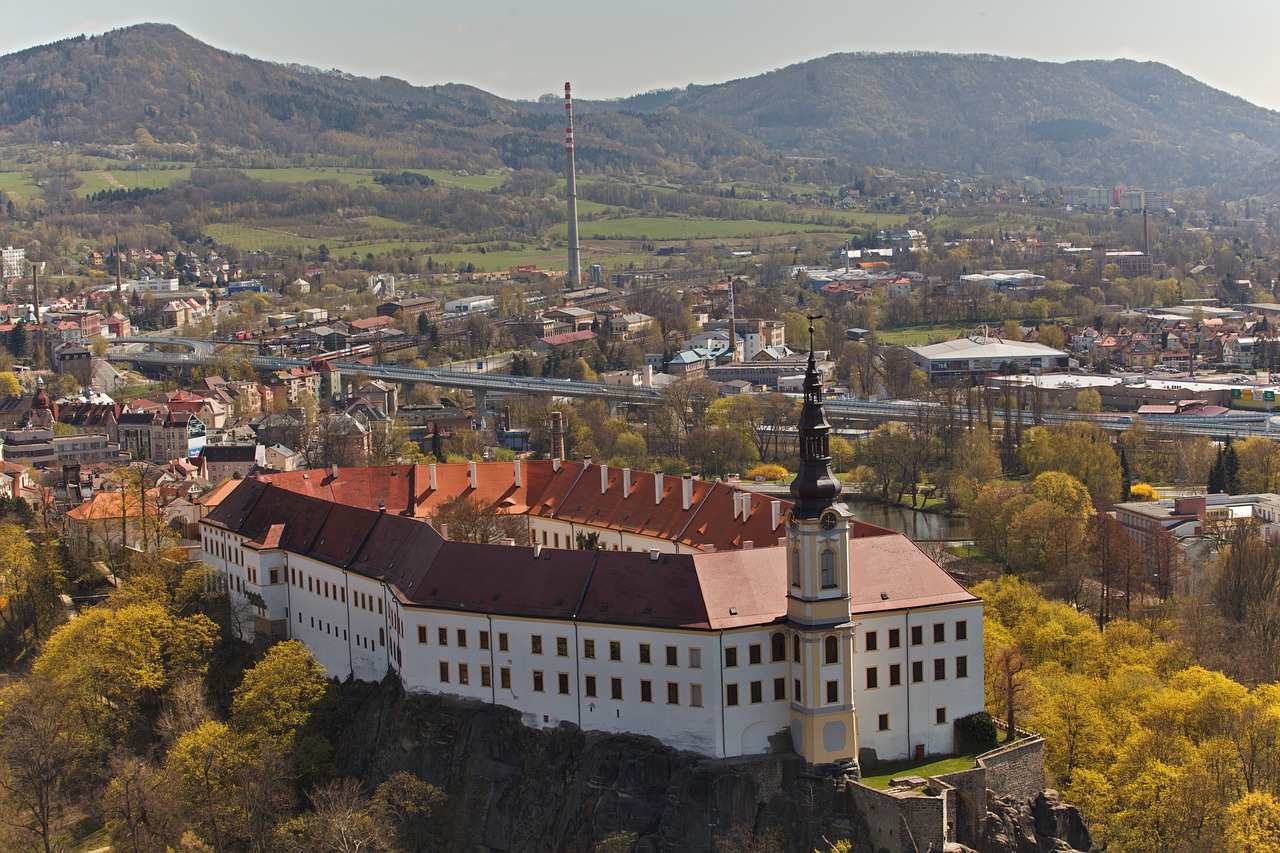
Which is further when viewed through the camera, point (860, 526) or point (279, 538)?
point (279, 538)

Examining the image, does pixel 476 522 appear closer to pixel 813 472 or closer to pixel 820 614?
pixel 820 614

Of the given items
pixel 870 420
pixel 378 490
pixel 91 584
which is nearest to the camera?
pixel 378 490

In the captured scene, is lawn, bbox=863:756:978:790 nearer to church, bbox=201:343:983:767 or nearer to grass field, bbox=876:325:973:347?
church, bbox=201:343:983:767

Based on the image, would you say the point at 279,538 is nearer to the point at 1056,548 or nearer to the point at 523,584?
the point at 523,584

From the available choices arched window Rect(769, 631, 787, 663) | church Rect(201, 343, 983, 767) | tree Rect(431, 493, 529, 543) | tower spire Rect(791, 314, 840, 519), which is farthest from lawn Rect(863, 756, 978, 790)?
tree Rect(431, 493, 529, 543)

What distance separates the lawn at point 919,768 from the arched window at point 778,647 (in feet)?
13.2

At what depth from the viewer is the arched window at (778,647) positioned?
4981cm

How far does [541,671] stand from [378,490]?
22458mm

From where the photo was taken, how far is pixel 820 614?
48906 millimetres

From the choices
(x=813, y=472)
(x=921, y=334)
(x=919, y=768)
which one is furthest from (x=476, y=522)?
(x=921, y=334)

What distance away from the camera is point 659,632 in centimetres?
4997

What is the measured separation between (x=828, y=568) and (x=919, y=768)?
6.44m

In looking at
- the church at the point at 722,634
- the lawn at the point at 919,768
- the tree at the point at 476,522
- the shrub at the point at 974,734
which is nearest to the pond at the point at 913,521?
the tree at the point at 476,522

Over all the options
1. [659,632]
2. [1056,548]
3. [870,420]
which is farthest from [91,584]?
[870,420]
